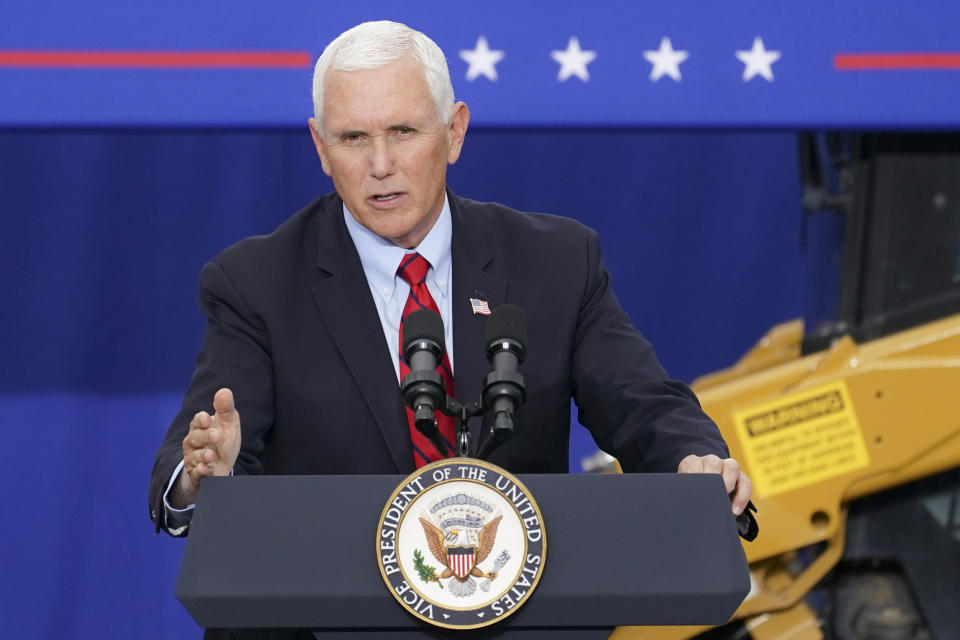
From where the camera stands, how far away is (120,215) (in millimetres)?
4039

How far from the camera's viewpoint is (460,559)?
139cm

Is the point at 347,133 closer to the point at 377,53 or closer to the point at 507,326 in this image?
the point at 377,53

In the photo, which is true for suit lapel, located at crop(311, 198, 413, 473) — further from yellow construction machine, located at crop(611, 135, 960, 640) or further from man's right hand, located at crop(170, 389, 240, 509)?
yellow construction machine, located at crop(611, 135, 960, 640)

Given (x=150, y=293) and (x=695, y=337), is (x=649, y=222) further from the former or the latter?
(x=150, y=293)

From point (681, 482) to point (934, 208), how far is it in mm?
1629

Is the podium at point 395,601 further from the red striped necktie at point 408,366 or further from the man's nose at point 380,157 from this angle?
the man's nose at point 380,157

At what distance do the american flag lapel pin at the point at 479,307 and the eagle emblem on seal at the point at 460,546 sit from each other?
1.69 feet

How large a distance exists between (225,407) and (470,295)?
0.49 meters

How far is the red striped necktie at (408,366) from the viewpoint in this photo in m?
1.82

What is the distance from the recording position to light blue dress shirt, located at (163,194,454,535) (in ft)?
6.23

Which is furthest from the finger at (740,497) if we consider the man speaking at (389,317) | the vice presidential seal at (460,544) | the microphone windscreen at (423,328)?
the microphone windscreen at (423,328)

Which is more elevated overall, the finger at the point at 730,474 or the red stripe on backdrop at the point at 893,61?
the red stripe on backdrop at the point at 893,61

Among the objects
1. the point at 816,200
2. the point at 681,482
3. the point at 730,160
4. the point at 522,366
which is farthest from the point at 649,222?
the point at 681,482

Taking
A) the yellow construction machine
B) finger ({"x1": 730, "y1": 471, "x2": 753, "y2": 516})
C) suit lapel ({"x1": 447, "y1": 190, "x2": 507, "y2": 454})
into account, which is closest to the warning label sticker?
the yellow construction machine
